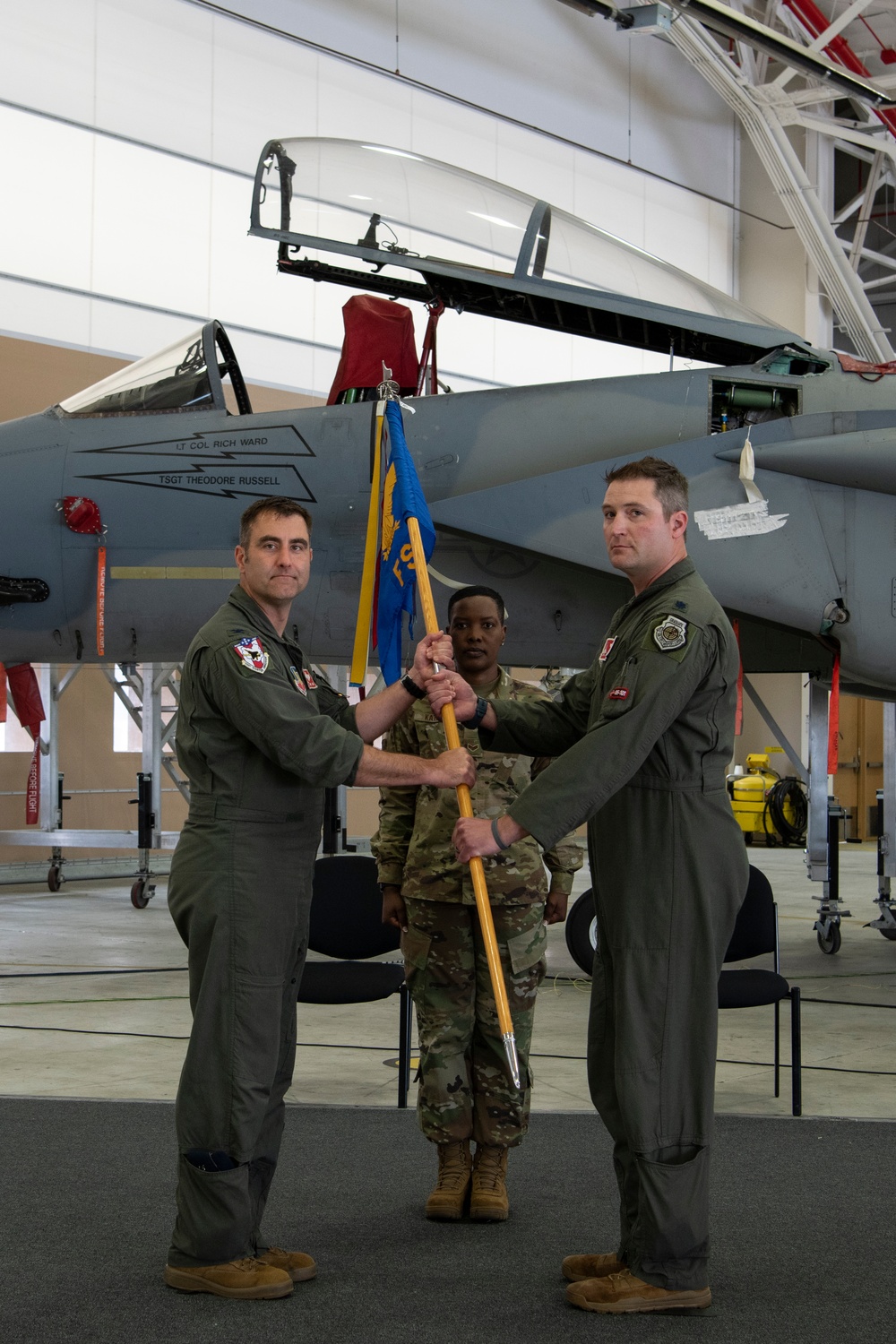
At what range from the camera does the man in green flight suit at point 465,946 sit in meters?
3.44

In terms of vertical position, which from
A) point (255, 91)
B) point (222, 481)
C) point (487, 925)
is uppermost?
point (255, 91)

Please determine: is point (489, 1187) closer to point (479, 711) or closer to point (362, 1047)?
point (479, 711)

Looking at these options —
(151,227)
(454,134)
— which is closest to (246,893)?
(151,227)

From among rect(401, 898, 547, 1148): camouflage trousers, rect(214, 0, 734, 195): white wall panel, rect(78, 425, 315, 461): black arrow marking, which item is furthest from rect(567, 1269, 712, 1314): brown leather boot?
rect(214, 0, 734, 195): white wall panel

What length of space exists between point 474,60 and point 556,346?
3.89m

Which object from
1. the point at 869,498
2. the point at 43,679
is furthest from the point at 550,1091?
the point at 43,679

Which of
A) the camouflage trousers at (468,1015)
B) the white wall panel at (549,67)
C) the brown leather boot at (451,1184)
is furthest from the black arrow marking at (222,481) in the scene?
the white wall panel at (549,67)

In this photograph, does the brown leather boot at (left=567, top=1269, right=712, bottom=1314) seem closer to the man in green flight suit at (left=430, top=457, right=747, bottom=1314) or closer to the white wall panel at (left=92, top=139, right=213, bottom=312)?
the man in green flight suit at (left=430, top=457, right=747, bottom=1314)

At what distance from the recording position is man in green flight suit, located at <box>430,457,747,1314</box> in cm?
273

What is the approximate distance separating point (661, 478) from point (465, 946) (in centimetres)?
147

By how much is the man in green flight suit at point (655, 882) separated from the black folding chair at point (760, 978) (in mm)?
1344

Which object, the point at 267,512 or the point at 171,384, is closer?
the point at 267,512

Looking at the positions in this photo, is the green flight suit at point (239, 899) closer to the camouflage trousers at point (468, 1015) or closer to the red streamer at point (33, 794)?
the camouflage trousers at point (468, 1015)

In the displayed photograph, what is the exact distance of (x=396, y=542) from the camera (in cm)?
407
